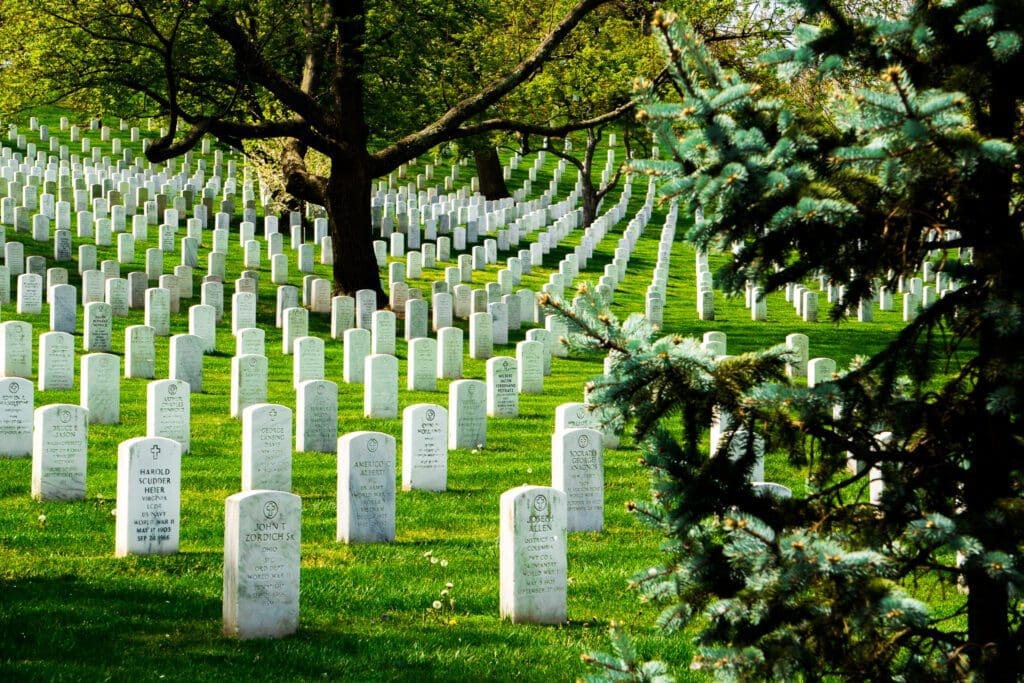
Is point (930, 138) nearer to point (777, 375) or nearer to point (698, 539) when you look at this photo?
point (777, 375)

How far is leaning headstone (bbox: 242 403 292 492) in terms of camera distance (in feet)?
39.8

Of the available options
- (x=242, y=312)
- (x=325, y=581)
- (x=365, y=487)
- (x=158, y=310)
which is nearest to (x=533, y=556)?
(x=325, y=581)

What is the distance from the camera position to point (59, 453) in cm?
1170

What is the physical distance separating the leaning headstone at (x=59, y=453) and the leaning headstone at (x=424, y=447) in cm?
285

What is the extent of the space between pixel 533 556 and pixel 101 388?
8.36m

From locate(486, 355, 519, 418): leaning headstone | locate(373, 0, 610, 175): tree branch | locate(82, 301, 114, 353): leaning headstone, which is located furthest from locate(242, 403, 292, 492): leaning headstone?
locate(373, 0, 610, 175): tree branch

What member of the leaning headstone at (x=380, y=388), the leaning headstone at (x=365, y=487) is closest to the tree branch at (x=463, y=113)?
the leaning headstone at (x=380, y=388)

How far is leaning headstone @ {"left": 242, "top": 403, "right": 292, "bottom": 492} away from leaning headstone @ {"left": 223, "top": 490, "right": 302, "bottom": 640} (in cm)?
395

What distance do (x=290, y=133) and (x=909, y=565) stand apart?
20905 millimetres

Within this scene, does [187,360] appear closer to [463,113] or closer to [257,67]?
[257,67]

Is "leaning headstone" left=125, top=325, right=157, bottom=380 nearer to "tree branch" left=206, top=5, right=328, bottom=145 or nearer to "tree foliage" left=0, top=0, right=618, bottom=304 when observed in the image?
"tree foliage" left=0, top=0, right=618, bottom=304

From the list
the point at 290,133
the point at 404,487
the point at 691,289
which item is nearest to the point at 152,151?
the point at 290,133

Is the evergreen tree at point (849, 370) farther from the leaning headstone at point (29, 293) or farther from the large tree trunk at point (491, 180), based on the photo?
the large tree trunk at point (491, 180)

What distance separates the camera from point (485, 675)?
297 inches
